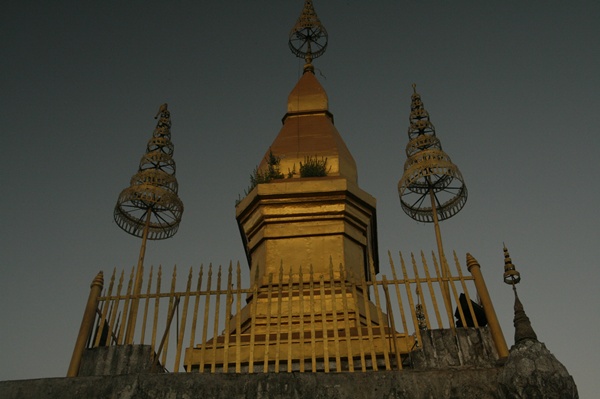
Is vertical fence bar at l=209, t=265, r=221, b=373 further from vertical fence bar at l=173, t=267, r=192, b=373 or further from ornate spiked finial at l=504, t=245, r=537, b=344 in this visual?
ornate spiked finial at l=504, t=245, r=537, b=344

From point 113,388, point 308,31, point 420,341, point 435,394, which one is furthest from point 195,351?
point 308,31

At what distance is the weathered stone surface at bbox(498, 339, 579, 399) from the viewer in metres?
4.71

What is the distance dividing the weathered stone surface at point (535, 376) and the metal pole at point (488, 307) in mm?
790

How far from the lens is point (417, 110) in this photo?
13102 millimetres

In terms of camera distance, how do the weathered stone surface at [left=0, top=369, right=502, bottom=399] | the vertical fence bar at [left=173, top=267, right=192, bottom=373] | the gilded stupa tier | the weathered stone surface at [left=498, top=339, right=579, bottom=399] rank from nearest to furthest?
the weathered stone surface at [left=498, top=339, right=579, bottom=399] → the weathered stone surface at [left=0, top=369, right=502, bottom=399] → the vertical fence bar at [left=173, top=267, right=192, bottom=373] → the gilded stupa tier

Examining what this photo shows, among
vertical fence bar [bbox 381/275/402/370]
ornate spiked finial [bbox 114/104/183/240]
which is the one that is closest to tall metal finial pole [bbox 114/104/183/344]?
ornate spiked finial [bbox 114/104/183/240]

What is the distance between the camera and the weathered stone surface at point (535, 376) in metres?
4.71

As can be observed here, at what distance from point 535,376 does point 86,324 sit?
4612mm

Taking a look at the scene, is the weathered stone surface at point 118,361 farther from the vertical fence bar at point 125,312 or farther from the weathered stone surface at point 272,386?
the weathered stone surface at point 272,386

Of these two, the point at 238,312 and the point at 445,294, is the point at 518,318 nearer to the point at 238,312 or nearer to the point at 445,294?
the point at 445,294

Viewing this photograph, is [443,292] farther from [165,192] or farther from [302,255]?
[165,192]

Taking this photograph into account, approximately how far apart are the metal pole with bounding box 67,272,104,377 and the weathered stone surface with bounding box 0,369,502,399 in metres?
0.91

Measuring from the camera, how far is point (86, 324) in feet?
21.4

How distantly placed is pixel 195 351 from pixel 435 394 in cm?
312
